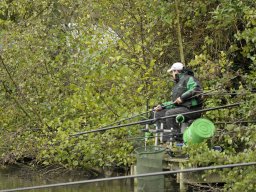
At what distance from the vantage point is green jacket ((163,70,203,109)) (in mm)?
8828

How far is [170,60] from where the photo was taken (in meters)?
12.2

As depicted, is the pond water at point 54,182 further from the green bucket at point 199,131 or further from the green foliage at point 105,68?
the green bucket at point 199,131

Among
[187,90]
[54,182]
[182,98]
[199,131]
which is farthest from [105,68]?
[199,131]

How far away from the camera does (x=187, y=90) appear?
898cm

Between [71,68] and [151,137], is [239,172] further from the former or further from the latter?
[71,68]

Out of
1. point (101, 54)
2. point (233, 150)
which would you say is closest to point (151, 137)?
point (233, 150)

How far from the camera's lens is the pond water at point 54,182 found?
34.9 ft

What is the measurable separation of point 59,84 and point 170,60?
2414 millimetres

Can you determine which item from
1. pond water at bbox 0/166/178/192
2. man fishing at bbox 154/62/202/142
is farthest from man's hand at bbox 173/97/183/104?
pond water at bbox 0/166/178/192

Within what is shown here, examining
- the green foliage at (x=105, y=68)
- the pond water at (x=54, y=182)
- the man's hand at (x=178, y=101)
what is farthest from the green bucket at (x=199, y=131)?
the pond water at (x=54, y=182)

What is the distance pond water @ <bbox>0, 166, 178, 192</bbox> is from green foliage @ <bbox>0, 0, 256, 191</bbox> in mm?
402

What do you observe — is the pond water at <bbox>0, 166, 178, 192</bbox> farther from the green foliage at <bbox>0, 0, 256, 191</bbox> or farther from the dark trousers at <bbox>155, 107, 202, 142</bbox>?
the dark trousers at <bbox>155, 107, 202, 142</bbox>

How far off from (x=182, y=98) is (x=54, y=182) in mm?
3862

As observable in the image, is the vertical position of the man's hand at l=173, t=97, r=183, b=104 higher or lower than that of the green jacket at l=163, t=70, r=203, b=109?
lower
